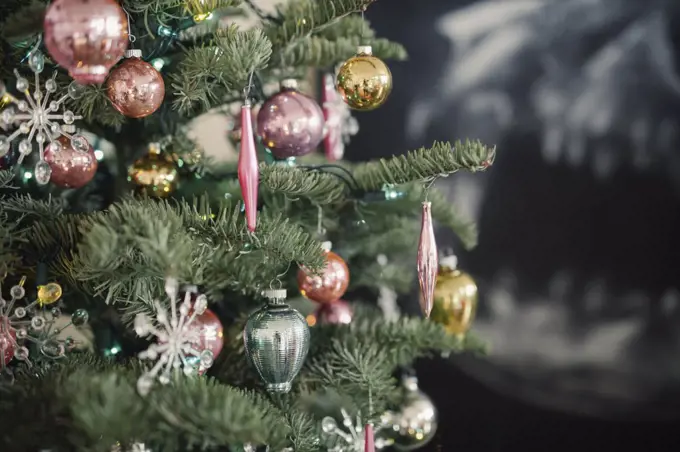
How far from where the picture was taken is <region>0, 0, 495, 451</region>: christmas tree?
511 mm

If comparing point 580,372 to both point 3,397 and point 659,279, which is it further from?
point 3,397

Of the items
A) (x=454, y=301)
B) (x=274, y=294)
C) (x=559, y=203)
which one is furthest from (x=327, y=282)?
(x=559, y=203)

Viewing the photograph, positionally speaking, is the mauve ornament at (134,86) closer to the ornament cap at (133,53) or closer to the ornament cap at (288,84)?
the ornament cap at (133,53)

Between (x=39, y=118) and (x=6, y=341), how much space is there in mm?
201

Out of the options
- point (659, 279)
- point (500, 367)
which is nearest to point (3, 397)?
point (500, 367)

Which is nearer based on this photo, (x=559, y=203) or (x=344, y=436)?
(x=344, y=436)

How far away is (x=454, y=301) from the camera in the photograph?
0.91 m

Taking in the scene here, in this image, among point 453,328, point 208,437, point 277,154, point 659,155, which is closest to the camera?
point 208,437

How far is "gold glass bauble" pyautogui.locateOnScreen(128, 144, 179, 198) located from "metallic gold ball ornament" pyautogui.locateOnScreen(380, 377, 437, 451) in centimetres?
41

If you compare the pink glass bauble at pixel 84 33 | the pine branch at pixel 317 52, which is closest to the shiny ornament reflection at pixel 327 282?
the pine branch at pixel 317 52

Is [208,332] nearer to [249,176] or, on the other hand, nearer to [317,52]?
[249,176]

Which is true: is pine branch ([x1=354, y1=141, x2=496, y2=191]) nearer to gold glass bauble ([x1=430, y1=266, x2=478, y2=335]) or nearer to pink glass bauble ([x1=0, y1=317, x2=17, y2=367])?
gold glass bauble ([x1=430, y1=266, x2=478, y2=335])

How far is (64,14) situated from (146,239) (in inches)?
7.3

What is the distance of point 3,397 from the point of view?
1.74ft
